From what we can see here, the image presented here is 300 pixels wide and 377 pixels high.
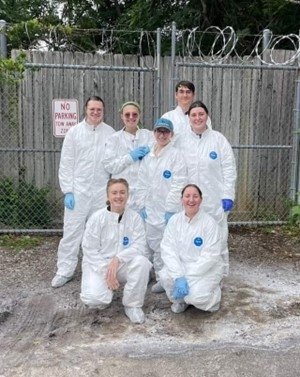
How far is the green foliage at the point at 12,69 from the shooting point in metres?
6.02

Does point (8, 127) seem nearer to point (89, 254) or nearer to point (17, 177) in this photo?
point (17, 177)

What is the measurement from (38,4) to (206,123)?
13.0 metres

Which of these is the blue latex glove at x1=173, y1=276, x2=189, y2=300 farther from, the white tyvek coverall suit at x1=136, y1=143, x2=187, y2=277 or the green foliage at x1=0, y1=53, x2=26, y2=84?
the green foliage at x1=0, y1=53, x2=26, y2=84

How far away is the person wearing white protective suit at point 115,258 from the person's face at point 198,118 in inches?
36.3

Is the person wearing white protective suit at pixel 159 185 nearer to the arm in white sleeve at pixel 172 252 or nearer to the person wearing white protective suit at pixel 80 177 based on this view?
the arm in white sleeve at pixel 172 252

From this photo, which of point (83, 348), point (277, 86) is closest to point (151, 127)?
point (277, 86)

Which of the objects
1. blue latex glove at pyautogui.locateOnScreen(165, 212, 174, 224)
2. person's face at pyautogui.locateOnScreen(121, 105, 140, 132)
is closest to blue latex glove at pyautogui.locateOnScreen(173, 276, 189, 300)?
blue latex glove at pyautogui.locateOnScreen(165, 212, 174, 224)

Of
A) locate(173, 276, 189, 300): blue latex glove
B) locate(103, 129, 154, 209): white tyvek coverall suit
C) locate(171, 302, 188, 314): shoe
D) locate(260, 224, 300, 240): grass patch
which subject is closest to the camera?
locate(173, 276, 189, 300): blue latex glove

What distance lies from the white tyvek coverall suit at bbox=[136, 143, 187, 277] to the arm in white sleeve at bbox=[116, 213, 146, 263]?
16.9 inches

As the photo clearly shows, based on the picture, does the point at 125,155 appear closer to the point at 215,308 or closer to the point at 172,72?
A: the point at 215,308

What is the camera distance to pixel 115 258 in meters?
4.17

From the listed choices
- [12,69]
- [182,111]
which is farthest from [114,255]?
[12,69]

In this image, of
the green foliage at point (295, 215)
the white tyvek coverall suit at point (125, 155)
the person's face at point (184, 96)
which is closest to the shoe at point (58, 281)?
the white tyvek coverall suit at point (125, 155)

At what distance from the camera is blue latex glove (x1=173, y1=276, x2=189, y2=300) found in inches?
158
